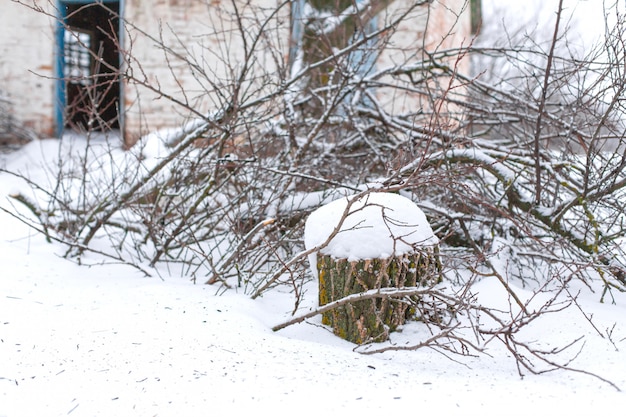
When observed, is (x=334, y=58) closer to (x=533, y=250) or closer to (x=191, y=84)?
(x=533, y=250)

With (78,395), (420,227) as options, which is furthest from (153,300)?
(420,227)

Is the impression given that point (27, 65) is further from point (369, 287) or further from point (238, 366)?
point (238, 366)

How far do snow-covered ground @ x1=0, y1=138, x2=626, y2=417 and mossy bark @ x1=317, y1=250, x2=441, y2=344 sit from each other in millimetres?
87

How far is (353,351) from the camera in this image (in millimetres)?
2467

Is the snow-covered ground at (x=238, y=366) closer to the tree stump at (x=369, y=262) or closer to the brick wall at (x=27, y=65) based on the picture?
the tree stump at (x=369, y=262)

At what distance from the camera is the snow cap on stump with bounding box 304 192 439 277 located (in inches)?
105

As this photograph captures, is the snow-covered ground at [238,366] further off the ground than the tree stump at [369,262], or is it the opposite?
the tree stump at [369,262]

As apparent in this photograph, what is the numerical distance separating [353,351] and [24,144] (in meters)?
8.38

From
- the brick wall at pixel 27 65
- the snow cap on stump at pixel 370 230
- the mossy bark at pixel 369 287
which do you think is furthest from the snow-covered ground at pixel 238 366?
the brick wall at pixel 27 65

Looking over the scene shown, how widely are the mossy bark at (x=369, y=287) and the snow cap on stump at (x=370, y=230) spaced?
0.14 ft

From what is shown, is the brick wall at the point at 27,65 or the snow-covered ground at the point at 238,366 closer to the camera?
the snow-covered ground at the point at 238,366

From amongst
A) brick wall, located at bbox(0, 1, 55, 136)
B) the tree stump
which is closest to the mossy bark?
the tree stump

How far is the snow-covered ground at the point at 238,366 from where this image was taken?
192 cm

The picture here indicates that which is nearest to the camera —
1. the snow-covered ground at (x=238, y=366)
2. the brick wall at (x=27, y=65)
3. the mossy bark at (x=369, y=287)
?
the snow-covered ground at (x=238, y=366)
